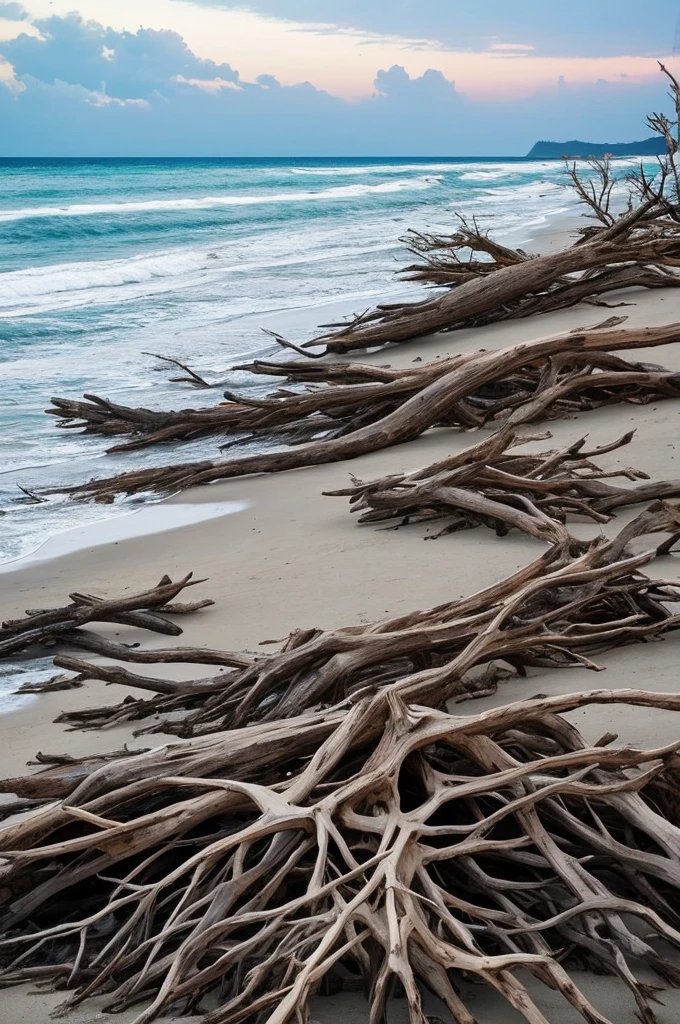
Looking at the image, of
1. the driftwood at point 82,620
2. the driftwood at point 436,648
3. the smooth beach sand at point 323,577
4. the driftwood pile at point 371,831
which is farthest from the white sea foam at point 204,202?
the driftwood pile at point 371,831

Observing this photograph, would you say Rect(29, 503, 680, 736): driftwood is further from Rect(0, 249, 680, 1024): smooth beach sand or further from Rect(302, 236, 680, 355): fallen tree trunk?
Rect(302, 236, 680, 355): fallen tree trunk

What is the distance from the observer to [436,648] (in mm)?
2930

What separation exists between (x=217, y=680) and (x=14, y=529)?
3252 mm

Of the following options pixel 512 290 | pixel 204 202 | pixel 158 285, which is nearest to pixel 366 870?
pixel 512 290

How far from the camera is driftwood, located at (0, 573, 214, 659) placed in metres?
4.11

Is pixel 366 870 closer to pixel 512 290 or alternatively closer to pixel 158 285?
pixel 512 290

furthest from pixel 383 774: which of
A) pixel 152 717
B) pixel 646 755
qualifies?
pixel 152 717

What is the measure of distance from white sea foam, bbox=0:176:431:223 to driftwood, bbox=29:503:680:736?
29.6 metres

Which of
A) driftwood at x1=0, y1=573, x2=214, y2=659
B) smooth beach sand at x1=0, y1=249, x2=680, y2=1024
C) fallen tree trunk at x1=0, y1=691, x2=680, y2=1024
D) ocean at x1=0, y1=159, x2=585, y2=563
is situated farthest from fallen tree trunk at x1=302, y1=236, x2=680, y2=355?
fallen tree trunk at x1=0, y1=691, x2=680, y2=1024

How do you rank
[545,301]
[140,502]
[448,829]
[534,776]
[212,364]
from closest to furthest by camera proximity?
1. [448,829]
2. [534,776]
3. [140,502]
4. [545,301]
5. [212,364]

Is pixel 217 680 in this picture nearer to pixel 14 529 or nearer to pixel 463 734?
pixel 463 734

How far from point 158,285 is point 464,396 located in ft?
42.3

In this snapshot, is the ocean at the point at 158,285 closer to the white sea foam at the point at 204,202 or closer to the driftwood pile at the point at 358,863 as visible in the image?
the white sea foam at the point at 204,202

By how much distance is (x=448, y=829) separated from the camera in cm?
205
